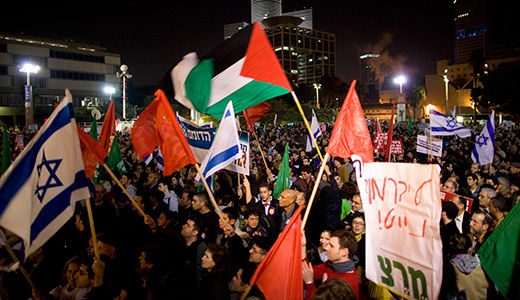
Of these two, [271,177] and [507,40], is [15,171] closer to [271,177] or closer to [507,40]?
[271,177]

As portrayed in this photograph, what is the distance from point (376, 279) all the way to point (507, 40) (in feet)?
506

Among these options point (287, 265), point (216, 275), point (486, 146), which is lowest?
point (216, 275)

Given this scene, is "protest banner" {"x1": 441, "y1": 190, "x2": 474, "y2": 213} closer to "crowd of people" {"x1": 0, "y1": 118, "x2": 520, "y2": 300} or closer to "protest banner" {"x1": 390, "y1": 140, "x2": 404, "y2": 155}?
"crowd of people" {"x1": 0, "y1": 118, "x2": 520, "y2": 300}

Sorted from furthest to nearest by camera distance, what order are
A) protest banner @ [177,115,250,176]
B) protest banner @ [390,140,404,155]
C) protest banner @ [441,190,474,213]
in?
protest banner @ [390,140,404,155] → protest banner @ [177,115,250,176] → protest banner @ [441,190,474,213]

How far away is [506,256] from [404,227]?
2.67 feet

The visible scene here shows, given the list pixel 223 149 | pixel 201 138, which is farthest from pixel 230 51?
pixel 201 138

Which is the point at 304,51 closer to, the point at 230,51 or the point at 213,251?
the point at 230,51

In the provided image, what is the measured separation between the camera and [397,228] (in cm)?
305

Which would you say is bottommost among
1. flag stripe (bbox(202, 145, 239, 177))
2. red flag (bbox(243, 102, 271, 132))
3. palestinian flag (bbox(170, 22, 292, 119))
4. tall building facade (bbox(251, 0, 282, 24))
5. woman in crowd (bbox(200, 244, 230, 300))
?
woman in crowd (bbox(200, 244, 230, 300))

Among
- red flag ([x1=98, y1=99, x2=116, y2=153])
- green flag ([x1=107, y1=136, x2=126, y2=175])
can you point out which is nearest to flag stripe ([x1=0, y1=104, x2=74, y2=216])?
red flag ([x1=98, y1=99, x2=116, y2=153])

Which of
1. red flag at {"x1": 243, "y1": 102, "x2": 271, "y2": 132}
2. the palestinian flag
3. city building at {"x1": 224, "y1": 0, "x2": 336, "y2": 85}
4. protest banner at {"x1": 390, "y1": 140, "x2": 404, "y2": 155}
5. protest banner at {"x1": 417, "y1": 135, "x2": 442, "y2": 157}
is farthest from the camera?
city building at {"x1": 224, "y1": 0, "x2": 336, "y2": 85}

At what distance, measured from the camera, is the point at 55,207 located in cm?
323

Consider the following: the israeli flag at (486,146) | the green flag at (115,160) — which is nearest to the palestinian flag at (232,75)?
the green flag at (115,160)

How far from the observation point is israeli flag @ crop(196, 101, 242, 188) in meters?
5.05
